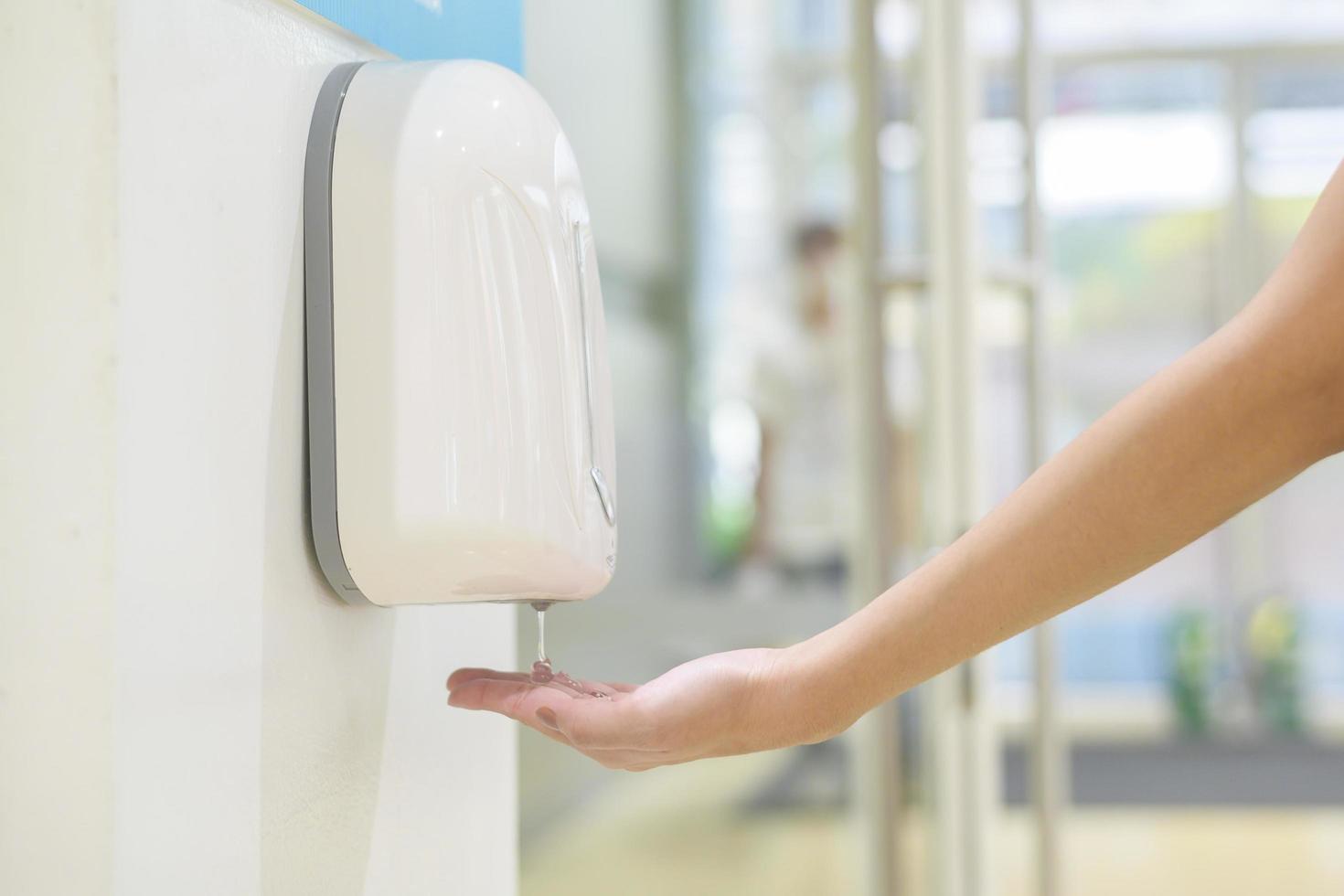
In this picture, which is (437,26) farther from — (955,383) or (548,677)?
(955,383)

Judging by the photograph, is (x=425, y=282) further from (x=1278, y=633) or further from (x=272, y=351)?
(x=1278, y=633)

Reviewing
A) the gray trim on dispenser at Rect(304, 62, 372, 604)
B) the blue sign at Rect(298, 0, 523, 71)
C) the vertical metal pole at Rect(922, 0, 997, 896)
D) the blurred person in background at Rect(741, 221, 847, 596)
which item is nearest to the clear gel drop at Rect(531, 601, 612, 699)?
the gray trim on dispenser at Rect(304, 62, 372, 604)

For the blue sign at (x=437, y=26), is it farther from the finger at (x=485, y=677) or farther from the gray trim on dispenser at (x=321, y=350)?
the finger at (x=485, y=677)

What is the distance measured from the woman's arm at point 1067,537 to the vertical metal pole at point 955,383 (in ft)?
3.48

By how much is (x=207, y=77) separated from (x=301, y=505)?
199mm

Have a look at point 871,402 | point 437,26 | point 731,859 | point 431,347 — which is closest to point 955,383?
point 871,402

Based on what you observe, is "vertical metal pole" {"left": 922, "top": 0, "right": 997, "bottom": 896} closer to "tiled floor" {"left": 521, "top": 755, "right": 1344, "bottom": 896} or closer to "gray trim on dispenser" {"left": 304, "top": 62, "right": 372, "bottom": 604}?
"tiled floor" {"left": 521, "top": 755, "right": 1344, "bottom": 896}

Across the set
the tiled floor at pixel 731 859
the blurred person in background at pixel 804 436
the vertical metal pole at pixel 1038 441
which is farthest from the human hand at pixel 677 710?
the vertical metal pole at pixel 1038 441

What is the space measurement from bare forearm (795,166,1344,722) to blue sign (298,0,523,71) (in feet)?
1.32

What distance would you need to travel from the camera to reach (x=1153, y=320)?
5.24 m

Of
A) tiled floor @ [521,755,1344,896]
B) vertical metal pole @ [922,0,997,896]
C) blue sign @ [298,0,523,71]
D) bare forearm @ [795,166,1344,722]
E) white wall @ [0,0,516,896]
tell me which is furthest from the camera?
vertical metal pole @ [922,0,997,896]

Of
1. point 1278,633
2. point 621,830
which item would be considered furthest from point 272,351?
point 1278,633

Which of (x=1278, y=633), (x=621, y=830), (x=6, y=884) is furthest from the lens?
(x=1278, y=633)

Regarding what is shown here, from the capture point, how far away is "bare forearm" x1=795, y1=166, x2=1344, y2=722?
592 mm
